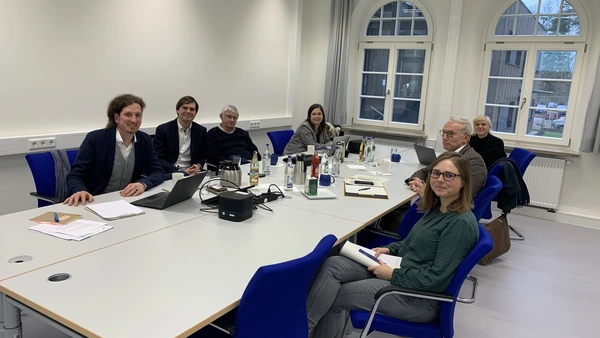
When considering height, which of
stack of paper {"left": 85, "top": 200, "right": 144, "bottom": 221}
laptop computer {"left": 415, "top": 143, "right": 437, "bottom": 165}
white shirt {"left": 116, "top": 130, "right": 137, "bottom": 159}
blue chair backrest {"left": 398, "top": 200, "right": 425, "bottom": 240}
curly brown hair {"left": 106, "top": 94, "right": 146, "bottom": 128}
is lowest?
blue chair backrest {"left": 398, "top": 200, "right": 425, "bottom": 240}

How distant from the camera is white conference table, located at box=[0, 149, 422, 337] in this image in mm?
1316

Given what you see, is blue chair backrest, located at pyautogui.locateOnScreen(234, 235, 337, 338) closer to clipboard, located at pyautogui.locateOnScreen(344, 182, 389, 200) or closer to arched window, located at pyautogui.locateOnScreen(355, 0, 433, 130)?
clipboard, located at pyautogui.locateOnScreen(344, 182, 389, 200)

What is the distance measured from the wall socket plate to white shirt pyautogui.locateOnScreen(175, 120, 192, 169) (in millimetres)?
1025

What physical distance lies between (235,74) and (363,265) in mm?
3874

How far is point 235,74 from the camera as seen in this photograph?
5418mm

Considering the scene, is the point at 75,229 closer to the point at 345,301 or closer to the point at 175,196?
the point at 175,196

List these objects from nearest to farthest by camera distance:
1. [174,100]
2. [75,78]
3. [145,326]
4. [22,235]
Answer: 1. [145,326]
2. [22,235]
3. [75,78]
4. [174,100]

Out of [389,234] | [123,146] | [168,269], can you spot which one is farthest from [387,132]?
[168,269]

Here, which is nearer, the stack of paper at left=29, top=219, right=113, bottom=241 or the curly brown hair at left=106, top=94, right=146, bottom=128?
the stack of paper at left=29, top=219, right=113, bottom=241

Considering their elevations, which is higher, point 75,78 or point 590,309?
point 75,78

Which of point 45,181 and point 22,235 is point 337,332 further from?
point 45,181

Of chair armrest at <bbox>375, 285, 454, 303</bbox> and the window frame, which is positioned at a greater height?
the window frame

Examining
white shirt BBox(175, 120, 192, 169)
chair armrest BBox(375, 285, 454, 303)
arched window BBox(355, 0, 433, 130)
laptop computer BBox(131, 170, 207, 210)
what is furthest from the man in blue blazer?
arched window BBox(355, 0, 433, 130)

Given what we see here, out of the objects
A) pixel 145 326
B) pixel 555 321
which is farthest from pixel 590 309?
pixel 145 326
